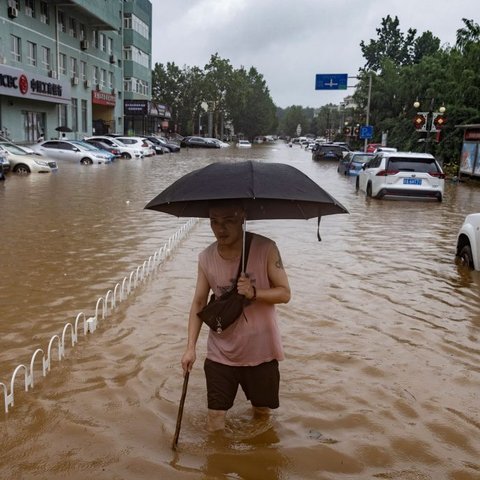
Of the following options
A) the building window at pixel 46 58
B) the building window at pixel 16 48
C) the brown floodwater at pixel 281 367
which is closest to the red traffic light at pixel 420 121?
the brown floodwater at pixel 281 367

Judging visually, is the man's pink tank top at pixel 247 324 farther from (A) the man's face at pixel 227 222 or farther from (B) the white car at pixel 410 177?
(B) the white car at pixel 410 177

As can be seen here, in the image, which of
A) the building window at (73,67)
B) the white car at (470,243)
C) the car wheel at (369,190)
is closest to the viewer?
the white car at (470,243)

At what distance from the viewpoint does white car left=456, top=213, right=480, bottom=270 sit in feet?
25.0

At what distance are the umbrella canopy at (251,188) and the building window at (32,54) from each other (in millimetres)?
35894

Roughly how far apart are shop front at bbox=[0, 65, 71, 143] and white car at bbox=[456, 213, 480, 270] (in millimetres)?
27389

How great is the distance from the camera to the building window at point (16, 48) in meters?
33.2

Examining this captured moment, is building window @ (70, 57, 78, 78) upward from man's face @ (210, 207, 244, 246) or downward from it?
upward

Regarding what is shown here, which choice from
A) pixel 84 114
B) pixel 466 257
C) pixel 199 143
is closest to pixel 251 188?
pixel 466 257

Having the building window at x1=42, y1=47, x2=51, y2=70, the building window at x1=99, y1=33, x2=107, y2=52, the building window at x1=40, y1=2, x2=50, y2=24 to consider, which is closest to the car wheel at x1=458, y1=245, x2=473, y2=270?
the building window at x1=42, y1=47, x2=51, y2=70

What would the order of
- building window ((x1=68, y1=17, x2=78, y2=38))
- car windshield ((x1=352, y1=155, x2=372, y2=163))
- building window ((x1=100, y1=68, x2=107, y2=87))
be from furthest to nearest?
building window ((x1=100, y1=68, x2=107, y2=87))
building window ((x1=68, y1=17, x2=78, y2=38))
car windshield ((x1=352, y1=155, x2=372, y2=163))

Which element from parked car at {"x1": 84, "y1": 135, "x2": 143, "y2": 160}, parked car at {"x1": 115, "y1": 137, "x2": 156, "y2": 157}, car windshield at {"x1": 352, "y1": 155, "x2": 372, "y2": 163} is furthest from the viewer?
parked car at {"x1": 115, "y1": 137, "x2": 156, "y2": 157}

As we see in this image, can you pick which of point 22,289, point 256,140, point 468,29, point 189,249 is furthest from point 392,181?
point 256,140

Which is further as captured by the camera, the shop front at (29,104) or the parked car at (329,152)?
the parked car at (329,152)

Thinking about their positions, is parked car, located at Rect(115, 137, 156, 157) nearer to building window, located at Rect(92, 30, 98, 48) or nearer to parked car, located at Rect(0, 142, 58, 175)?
building window, located at Rect(92, 30, 98, 48)
